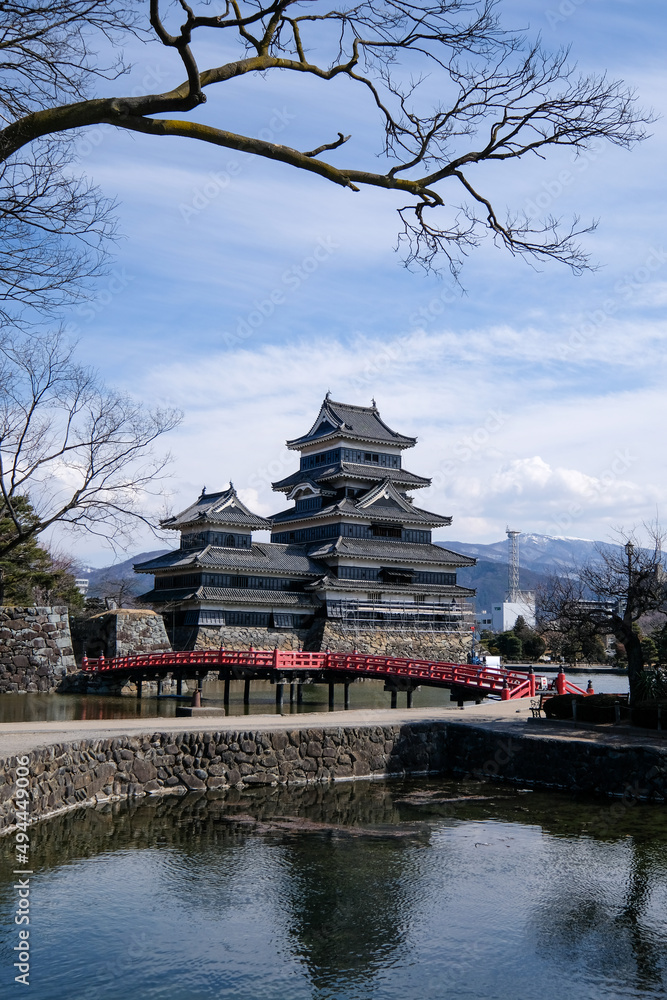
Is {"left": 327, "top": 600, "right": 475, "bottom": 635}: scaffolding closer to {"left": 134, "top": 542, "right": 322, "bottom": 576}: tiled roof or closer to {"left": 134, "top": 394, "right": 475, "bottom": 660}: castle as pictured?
{"left": 134, "top": 394, "right": 475, "bottom": 660}: castle

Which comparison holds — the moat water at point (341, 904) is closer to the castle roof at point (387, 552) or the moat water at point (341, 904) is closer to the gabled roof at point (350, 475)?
the castle roof at point (387, 552)

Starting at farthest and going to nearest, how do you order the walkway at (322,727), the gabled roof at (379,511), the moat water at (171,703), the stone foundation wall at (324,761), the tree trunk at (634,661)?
the gabled roof at (379,511)
the moat water at (171,703)
the tree trunk at (634,661)
the walkway at (322,727)
the stone foundation wall at (324,761)

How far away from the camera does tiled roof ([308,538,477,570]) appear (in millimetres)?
53719

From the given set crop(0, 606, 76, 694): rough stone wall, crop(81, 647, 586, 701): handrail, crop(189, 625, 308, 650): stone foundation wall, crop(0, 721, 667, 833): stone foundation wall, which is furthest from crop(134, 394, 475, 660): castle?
crop(0, 721, 667, 833): stone foundation wall

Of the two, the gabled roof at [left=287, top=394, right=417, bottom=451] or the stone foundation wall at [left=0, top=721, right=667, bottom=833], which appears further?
the gabled roof at [left=287, top=394, right=417, bottom=451]

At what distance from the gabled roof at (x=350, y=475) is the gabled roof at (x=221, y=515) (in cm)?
661

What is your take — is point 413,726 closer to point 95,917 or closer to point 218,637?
point 95,917

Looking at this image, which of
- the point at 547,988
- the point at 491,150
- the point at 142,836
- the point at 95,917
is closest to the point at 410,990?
the point at 547,988

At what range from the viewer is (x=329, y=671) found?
34.8m

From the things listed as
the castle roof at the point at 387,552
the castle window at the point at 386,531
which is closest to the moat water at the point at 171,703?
the castle roof at the point at 387,552

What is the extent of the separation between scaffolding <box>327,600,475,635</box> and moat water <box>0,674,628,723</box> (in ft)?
14.7

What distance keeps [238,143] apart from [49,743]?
13.7m

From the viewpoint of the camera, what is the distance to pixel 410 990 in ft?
29.8

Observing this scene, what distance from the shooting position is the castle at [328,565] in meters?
50.8
